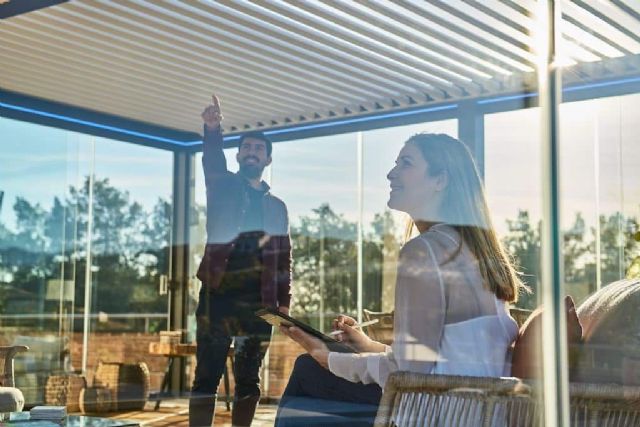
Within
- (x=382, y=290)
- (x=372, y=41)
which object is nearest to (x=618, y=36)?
(x=372, y=41)

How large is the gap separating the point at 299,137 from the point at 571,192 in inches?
76.9

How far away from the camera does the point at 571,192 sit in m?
2.71

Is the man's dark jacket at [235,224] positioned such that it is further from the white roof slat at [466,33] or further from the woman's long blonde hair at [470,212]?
the woman's long blonde hair at [470,212]

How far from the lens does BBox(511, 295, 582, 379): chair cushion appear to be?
249 cm

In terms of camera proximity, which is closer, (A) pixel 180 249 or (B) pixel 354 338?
(B) pixel 354 338

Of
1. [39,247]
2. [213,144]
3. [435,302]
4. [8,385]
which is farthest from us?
[39,247]

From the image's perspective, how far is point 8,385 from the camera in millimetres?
4812

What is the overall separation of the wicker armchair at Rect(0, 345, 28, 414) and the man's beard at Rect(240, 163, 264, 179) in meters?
1.50

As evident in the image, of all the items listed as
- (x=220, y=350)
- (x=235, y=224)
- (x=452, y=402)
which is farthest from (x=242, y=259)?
(x=452, y=402)

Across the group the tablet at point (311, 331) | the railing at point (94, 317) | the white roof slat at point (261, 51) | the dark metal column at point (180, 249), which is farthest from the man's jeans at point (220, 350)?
the white roof slat at point (261, 51)

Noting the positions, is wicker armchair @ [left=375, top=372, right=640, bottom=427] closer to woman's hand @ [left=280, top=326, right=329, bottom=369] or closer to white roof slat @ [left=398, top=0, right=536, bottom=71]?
woman's hand @ [left=280, top=326, right=329, bottom=369]

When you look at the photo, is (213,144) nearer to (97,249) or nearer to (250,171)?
(250,171)

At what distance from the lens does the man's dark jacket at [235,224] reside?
14.3 feet

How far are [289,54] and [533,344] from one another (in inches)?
87.6
